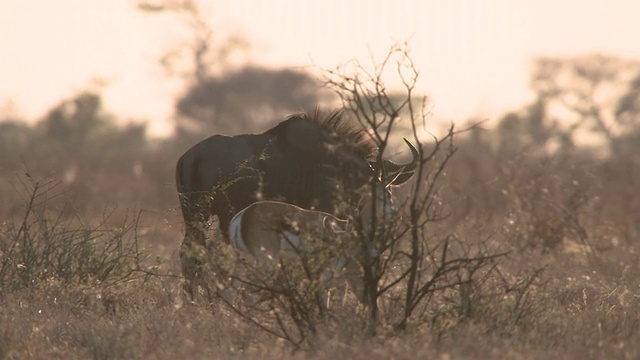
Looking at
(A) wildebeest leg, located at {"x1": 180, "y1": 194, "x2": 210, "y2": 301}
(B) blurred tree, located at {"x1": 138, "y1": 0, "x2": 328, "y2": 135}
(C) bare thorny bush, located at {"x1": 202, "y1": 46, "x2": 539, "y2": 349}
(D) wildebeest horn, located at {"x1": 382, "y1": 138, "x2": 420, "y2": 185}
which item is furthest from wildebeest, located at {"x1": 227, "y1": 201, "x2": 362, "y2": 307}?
(B) blurred tree, located at {"x1": 138, "y1": 0, "x2": 328, "y2": 135}

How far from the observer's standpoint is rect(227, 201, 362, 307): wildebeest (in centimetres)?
610

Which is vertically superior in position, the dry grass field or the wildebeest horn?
the wildebeest horn

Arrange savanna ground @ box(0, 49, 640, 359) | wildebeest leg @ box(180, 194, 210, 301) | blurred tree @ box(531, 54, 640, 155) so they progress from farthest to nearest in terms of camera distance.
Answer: blurred tree @ box(531, 54, 640, 155), wildebeest leg @ box(180, 194, 210, 301), savanna ground @ box(0, 49, 640, 359)

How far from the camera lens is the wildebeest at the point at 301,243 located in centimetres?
610

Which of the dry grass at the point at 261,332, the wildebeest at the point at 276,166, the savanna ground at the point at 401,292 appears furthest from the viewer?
the wildebeest at the point at 276,166

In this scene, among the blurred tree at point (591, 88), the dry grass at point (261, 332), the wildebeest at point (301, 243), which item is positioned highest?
the blurred tree at point (591, 88)

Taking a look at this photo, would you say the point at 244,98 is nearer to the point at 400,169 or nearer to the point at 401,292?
the point at 400,169

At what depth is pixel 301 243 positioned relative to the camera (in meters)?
6.29

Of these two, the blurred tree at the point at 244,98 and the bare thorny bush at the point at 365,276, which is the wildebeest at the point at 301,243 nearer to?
the bare thorny bush at the point at 365,276

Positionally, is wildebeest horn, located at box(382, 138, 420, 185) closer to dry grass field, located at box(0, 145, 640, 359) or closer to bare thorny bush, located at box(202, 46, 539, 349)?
dry grass field, located at box(0, 145, 640, 359)

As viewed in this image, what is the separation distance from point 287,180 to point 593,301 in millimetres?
1829

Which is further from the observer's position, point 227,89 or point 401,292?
point 227,89

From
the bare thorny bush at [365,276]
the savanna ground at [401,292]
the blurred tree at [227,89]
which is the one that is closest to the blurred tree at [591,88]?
the blurred tree at [227,89]

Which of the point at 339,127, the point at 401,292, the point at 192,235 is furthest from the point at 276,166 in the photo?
the point at 401,292
